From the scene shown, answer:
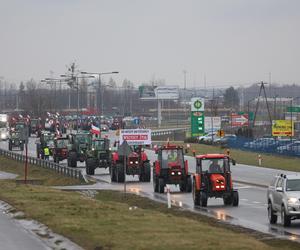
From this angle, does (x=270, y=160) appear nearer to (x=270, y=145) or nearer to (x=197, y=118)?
(x=270, y=145)

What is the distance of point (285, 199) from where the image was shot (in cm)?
2425

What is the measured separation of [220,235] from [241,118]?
76.7 m

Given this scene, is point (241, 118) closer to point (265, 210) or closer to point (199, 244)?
point (265, 210)

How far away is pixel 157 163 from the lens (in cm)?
4069

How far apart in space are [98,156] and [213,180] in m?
25.1

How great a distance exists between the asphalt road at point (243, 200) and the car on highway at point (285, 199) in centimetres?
35

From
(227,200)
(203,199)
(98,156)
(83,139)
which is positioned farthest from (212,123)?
(203,199)

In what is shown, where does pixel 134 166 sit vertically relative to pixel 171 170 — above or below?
below

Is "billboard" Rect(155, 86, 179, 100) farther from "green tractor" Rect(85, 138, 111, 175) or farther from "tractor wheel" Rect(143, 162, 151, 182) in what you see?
"tractor wheel" Rect(143, 162, 151, 182)

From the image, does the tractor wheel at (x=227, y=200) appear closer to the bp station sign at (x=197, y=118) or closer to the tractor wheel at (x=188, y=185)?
the tractor wheel at (x=188, y=185)

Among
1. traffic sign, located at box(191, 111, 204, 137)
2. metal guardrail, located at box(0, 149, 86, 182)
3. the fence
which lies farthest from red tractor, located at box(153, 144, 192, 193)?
traffic sign, located at box(191, 111, 204, 137)

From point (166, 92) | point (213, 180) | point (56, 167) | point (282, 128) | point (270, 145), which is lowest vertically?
point (56, 167)

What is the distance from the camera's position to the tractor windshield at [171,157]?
40531 millimetres

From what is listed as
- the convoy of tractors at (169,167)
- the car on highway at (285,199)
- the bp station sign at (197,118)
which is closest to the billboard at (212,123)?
the bp station sign at (197,118)
